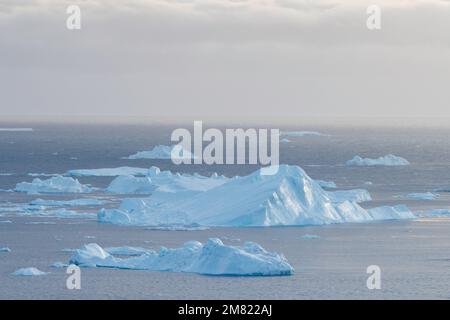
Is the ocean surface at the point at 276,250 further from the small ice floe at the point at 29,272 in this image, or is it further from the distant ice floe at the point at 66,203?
the distant ice floe at the point at 66,203

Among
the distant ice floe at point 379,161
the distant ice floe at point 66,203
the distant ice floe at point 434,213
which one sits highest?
the distant ice floe at point 66,203

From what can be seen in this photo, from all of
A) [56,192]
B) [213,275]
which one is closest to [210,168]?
[56,192]

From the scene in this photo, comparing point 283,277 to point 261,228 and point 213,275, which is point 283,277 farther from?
point 261,228

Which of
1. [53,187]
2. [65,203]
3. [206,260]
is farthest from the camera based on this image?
[53,187]

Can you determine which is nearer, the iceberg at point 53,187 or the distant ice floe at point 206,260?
the distant ice floe at point 206,260

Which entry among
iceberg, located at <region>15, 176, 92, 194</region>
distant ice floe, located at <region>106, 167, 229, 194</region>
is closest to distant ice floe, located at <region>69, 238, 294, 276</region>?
distant ice floe, located at <region>106, 167, 229, 194</region>

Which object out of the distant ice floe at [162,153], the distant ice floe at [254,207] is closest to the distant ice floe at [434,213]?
the distant ice floe at [254,207]

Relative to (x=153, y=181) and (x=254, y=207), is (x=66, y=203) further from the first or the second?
(x=254, y=207)

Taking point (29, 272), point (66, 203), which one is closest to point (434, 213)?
point (66, 203)
